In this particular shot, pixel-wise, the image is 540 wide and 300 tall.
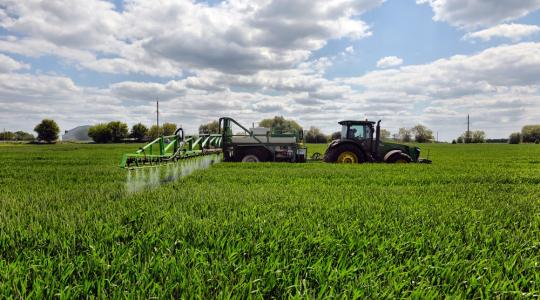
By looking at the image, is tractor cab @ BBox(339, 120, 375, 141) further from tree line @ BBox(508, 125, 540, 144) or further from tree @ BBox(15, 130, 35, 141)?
tree @ BBox(15, 130, 35, 141)

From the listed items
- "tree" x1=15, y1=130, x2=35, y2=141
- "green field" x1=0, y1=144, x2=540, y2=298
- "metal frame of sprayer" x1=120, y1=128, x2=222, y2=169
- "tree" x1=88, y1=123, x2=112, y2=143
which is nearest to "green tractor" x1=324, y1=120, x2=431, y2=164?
"metal frame of sprayer" x1=120, y1=128, x2=222, y2=169

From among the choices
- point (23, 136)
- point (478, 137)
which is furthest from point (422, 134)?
point (23, 136)

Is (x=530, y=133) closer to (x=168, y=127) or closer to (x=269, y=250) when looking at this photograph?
(x=168, y=127)

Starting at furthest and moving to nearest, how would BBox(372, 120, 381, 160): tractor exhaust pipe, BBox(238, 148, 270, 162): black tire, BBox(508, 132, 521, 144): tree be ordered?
BBox(508, 132, 521, 144): tree, BBox(238, 148, 270, 162): black tire, BBox(372, 120, 381, 160): tractor exhaust pipe

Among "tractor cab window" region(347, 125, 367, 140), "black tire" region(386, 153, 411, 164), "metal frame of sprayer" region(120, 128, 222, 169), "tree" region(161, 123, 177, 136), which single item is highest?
"tree" region(161, 123, 177, 136)

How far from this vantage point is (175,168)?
29.6 ft

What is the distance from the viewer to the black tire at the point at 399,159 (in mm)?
13859

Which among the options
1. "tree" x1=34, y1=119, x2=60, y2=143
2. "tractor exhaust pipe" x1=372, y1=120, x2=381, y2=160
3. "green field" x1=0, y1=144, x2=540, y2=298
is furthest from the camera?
"tree" x1=34, y1=119, x2=60, y2=143

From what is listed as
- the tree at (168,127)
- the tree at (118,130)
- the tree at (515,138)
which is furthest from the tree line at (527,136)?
the tree at (118,130)

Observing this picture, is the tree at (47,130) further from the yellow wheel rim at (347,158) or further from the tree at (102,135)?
the yellow wheel rim at (347,158)

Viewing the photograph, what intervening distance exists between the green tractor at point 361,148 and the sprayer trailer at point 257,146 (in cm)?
154

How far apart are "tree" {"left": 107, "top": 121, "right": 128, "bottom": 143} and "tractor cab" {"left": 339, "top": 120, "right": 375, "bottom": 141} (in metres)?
106

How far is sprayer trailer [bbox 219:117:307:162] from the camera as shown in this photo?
14125 mm

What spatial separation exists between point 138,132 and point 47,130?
83.8 ft
